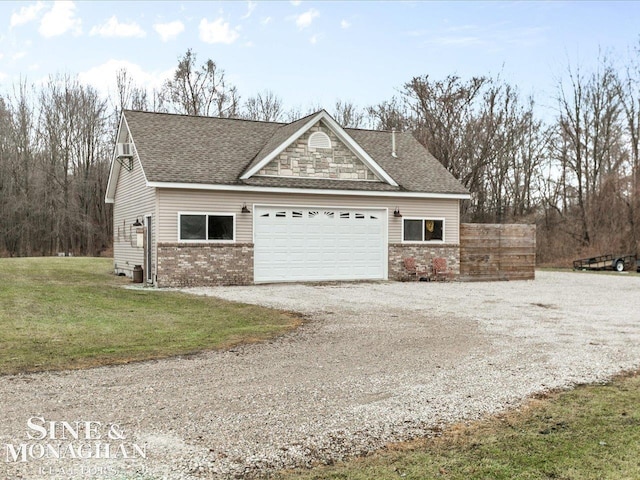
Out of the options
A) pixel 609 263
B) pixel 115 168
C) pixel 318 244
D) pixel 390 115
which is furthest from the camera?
pixel 390 115

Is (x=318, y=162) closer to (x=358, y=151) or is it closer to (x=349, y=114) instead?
(x=358, y=151)

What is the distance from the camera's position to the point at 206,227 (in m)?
18.2

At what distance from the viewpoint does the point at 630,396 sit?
19.3ft

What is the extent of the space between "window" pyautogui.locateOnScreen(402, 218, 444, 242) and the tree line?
13918 millimetres

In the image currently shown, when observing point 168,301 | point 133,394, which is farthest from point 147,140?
point 133,394

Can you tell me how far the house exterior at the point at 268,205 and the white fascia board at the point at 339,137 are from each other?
0.12 feet

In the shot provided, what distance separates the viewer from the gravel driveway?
4305 millimetres

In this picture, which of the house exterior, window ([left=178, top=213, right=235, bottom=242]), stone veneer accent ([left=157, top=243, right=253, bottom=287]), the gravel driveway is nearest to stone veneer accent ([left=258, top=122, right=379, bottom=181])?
the house exterior

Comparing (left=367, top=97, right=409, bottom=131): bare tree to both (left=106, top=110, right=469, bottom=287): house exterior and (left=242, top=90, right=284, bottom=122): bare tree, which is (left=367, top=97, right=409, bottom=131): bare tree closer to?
(left=242, top=90, right=284, bottom=122): bare tree

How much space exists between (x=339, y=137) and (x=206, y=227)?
5437 mm

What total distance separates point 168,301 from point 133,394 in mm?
8267

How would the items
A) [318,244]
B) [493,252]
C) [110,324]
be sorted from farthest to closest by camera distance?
1. [493,252]
2. [318,244]
3. [110,324]

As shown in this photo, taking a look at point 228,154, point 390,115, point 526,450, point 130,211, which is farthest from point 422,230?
point 390,115

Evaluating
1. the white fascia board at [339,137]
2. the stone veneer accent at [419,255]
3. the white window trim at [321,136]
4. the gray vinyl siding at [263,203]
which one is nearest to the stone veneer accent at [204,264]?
the gray vinyl siding at [263,203]
